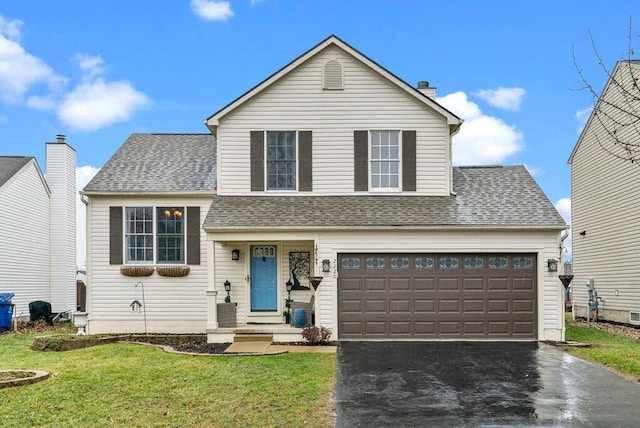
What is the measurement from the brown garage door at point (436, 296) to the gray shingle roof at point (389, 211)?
0.90 meters

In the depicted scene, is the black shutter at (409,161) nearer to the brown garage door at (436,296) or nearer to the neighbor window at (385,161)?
the neighbor window at (385,161)

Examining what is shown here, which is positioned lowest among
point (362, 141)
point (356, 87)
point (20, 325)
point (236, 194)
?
point (20, 325)

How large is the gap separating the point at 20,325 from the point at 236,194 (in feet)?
31.3

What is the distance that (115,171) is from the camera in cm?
1694

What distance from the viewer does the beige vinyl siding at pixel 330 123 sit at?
15852 millimetres

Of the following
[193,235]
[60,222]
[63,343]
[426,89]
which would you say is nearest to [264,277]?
[193,235]

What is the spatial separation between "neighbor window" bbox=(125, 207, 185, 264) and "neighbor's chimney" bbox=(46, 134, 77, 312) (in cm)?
873

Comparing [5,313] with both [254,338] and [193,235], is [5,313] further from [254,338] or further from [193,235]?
[254,338]

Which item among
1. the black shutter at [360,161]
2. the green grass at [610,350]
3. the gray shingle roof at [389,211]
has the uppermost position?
the black shutter at [360,161]

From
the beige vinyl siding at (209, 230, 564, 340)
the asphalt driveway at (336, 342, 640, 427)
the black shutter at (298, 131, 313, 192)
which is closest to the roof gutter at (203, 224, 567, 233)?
the beige vinyl siding at (209, 230, 564, 340)

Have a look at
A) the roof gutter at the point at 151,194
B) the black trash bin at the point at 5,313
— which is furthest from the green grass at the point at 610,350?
the black trash bin at the point at 5,313

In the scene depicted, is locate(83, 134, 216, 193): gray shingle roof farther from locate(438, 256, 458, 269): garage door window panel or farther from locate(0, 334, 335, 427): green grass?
locate(438, 256, 458, 269): garage door window panel

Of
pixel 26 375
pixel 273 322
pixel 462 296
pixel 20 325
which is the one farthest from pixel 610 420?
pixel 20 325

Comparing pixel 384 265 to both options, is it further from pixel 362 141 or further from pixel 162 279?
pixel 162 279
